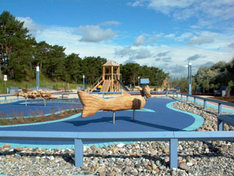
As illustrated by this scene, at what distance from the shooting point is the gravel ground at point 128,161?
3.14 meters

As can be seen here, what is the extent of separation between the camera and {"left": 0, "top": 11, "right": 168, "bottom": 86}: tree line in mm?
31334

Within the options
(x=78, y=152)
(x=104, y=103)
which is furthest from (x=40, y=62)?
(x=78, y=152)

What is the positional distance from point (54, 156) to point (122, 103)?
10.4 feet

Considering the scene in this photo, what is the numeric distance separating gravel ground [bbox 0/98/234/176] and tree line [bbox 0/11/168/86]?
29.3 metres

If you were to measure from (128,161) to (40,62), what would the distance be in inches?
1497

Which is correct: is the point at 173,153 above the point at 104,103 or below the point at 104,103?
below

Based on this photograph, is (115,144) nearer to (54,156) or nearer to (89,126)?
(54,156)

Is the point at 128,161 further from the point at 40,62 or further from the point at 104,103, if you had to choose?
the point at 40,62

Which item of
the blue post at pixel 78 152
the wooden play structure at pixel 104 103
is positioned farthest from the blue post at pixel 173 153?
the wooden play structure at pixel 104 103

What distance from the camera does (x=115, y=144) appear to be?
187 inches

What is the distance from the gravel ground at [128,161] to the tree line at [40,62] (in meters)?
29.3

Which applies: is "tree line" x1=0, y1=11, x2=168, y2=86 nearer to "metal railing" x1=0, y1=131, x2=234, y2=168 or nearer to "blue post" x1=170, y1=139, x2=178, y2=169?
"metal railing" x1=0, y1=131, x2=234, y2=168

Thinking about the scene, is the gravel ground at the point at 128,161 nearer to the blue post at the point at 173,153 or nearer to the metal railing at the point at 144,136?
the blue post at the point at 173,153

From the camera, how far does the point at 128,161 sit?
11.6 ft
